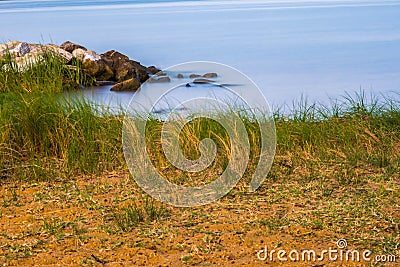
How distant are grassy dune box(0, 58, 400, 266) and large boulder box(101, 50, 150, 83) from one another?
4502 millimetres

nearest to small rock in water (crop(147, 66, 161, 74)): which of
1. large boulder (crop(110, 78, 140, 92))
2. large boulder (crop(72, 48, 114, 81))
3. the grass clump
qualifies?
large boulder (crop(72, 48, 114, 81))

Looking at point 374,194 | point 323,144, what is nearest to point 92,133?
point 323,144

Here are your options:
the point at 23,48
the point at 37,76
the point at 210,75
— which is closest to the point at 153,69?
the point at 210,75

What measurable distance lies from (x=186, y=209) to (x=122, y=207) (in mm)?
338

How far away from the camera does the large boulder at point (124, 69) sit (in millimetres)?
10180

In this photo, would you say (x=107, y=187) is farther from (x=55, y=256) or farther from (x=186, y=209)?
(x=55, y=256)

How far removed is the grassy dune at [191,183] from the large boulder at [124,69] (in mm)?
4502

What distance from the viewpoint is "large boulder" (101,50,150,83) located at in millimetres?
10180

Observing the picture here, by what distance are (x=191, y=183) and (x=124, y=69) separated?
6.44m

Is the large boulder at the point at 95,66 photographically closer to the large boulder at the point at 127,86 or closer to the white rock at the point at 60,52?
the large boulder at the point at 127,86

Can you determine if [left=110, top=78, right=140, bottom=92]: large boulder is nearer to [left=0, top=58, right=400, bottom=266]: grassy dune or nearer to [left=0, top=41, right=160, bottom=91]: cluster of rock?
[left=0, top=41, right=160, bottom=91]: cluster of rock

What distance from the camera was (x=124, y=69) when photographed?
10.3 m

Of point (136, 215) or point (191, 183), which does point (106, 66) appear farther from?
point (136, 215)

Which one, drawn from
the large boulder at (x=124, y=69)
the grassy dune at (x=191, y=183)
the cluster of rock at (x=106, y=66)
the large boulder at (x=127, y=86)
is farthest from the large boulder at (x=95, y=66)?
the grassy dune at (x=191, y=183)
